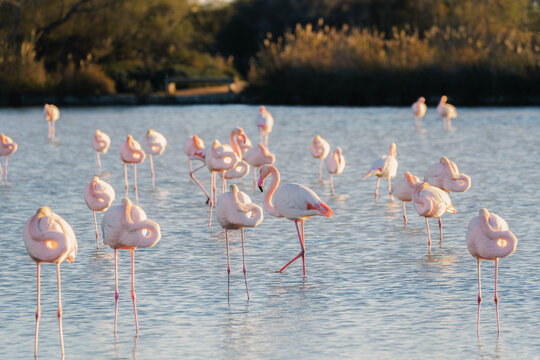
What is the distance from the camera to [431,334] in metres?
6.69

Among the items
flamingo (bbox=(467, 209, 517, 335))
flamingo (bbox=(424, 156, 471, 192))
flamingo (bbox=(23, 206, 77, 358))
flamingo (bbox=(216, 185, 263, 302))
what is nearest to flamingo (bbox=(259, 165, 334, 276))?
flamingo (bbox=(216, 185, 263, 302))

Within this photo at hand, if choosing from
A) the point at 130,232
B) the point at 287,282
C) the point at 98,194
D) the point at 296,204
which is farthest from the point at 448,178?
the point at 130,232

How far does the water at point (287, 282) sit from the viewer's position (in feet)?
21.5

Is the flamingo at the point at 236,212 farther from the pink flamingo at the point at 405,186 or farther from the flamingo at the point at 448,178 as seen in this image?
the flamingo at the point at 448,178

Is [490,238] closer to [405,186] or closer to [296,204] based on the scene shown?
[296,204]

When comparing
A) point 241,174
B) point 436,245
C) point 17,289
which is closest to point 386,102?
point 241,174

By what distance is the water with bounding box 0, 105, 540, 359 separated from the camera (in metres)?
6.54

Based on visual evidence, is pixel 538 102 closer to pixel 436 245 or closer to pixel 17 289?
pixel 436 245

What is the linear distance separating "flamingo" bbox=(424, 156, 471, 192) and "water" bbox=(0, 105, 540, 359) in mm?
505

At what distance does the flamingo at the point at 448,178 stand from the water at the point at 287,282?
51 cm

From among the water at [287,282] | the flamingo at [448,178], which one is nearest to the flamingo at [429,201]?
the water at [287,282]

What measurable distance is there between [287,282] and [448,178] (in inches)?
115

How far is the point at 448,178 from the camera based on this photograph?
1054cm

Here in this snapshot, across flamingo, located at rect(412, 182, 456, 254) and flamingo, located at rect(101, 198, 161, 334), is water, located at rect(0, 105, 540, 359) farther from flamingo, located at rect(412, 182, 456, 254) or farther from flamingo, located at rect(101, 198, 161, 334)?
flamingo, located at rect(101, 198, 161, 334)
